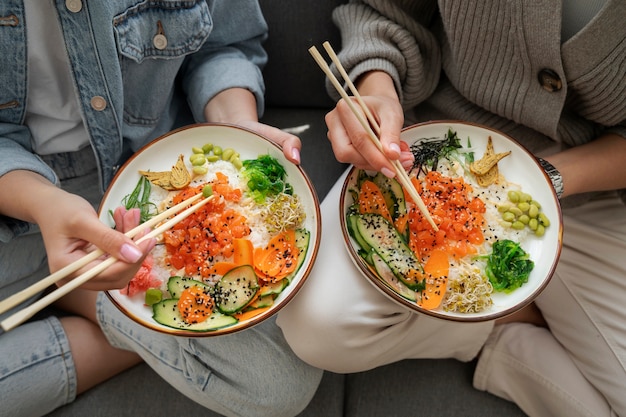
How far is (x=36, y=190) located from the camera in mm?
1185

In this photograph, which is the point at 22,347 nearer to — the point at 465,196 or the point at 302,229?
the point at 302,229

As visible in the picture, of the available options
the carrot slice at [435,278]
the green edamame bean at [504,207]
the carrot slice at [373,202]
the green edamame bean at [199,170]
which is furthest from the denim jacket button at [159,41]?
the green edamame bean at [504,207]

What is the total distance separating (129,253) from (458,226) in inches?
32.1

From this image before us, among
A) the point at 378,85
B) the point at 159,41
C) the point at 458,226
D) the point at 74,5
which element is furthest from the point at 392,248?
the point at 74,5

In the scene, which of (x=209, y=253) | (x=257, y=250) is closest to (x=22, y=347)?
(x=209, y=253)

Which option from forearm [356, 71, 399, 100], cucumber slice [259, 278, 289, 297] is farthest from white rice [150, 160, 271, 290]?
forearm [356, 71, 399, 100]

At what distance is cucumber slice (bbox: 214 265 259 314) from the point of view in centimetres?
122

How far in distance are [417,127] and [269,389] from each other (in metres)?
0.89

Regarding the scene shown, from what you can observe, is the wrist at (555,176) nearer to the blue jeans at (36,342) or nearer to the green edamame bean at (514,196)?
the green edamame bean at (514,196)

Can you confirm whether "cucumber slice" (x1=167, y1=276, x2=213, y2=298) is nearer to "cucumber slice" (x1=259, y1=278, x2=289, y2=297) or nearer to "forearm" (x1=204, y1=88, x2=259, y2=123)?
"cucumber slice" (x1=259, y1=278, x2=289, y2=297)

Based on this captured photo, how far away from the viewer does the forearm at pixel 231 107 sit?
1547 mm

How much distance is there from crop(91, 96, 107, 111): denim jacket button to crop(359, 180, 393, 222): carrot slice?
73 cm

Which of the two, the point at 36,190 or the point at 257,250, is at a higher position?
the point at 36,190

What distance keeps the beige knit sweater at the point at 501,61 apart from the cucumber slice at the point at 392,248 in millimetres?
480
